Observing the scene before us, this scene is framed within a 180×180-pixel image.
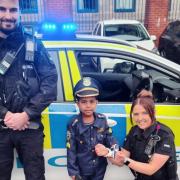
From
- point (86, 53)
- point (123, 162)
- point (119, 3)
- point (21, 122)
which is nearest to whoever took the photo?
point (21, 122)

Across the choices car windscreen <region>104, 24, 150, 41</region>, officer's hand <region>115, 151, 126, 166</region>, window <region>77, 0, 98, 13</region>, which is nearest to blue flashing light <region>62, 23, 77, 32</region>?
officer's hand <region>115, 151, 126, 166</region>

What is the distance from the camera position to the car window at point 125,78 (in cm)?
241

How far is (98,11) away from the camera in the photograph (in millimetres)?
11977

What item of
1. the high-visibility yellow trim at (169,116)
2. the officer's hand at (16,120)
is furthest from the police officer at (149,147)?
the officer's hand at (16,120)

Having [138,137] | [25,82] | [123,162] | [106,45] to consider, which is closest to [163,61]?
[106,45]

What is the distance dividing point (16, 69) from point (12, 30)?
22 centimetres

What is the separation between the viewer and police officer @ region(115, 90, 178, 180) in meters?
1.99

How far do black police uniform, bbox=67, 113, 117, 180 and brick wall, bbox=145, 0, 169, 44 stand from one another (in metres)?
10.1

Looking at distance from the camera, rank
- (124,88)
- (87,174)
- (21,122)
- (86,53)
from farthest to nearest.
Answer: (124,88) → (86,53) → (87,174) → (21,122)

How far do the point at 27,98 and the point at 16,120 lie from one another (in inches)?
5.5

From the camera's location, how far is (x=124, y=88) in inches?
110

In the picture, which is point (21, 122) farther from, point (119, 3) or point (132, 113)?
point (119, 3)

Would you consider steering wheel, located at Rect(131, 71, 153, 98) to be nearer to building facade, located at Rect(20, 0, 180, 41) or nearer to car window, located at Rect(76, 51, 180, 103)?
car window, located at Rect(76, 51, 180, 103)

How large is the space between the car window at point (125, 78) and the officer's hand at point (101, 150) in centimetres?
56
